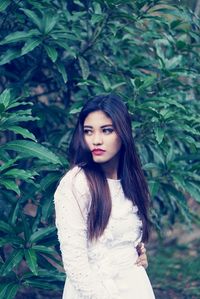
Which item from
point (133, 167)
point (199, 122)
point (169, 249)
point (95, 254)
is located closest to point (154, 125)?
point (199, 122)

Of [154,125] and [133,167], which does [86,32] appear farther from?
[133,167]

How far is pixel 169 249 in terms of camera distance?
20.2 ft

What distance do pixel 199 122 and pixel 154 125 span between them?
0.26m

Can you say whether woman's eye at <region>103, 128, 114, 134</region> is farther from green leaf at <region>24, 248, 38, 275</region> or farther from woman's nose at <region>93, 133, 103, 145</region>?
green leaf at <region>24, 248, 38, 275</region>

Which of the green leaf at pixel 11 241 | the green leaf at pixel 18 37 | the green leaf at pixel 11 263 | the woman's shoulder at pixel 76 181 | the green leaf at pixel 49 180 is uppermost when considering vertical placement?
the green leaf at pixel 18 37

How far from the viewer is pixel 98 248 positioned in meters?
2.58

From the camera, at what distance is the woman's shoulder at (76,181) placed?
2475 mm

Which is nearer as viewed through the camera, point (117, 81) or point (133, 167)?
point (133, 167)

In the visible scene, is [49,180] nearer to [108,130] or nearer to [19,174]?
[19,174]

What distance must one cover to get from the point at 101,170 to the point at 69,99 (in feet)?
5.27

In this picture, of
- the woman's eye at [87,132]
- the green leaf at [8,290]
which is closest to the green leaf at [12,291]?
the green leaf at [8,290]

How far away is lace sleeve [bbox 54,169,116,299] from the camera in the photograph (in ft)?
7.86

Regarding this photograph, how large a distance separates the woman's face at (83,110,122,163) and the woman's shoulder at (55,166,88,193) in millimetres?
98

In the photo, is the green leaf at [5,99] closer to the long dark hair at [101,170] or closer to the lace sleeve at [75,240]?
the long dark hair at [101,170]
